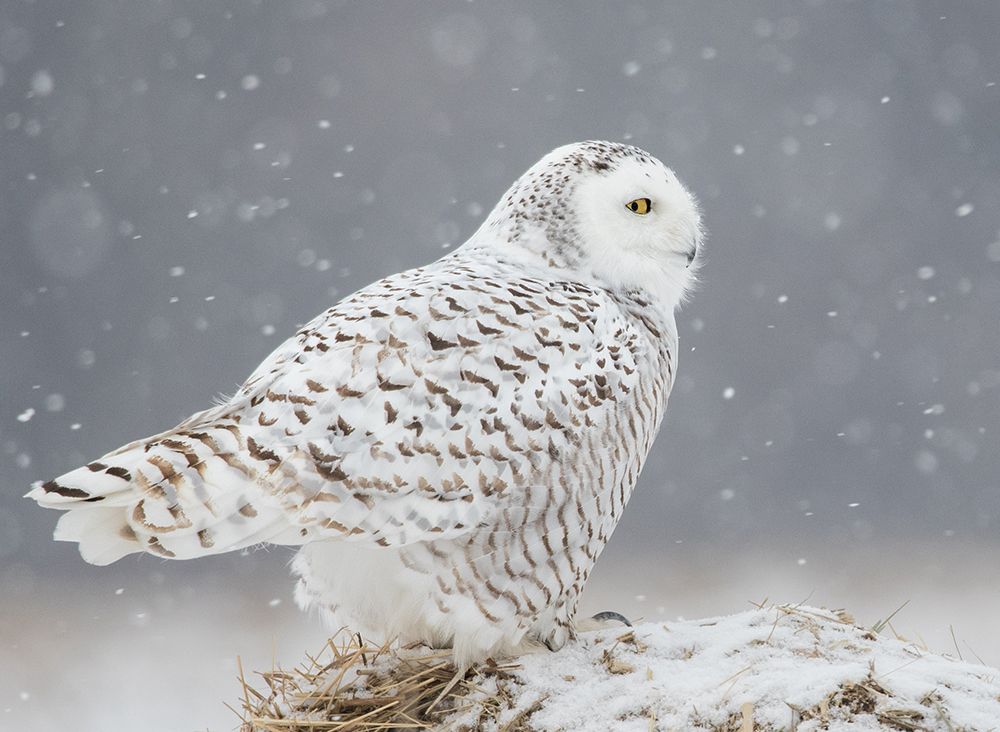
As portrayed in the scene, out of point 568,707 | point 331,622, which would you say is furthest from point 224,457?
point 568,707

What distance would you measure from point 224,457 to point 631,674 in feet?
3.12

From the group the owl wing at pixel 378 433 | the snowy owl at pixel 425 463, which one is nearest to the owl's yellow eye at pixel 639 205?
the snowy owl at pixel 425 463

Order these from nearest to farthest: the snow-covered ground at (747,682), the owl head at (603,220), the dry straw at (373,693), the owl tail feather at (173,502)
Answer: the snow-covered ground at (747,682)
the owl tail feather at (173,502)
the dry straw at (373,693)
the owl head at (603,220)

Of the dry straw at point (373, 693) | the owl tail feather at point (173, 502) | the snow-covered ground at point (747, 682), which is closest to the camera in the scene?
the snow-covered ground at point (747, 682)

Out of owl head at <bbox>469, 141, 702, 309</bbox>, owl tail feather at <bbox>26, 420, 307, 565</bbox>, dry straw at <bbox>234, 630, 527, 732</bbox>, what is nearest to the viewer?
owl tail feather at <bbox>26, 420, 307, 565</bbox>

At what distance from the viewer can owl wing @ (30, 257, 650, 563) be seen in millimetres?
1995

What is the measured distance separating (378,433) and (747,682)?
34.2 inches

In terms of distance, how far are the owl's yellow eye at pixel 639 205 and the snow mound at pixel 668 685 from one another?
1.02 m

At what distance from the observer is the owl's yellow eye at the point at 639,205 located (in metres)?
2.63

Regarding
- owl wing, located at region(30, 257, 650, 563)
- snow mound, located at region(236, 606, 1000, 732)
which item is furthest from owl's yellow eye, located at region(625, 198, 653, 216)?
snow mound, located at region(236, 606, 1000, 732)

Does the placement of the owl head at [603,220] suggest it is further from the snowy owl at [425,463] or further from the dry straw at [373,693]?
the dry straw at [373,693]

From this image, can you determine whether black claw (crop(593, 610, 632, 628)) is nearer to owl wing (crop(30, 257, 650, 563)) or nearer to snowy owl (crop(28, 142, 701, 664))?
snowy owl (crop(28, 142, 701, 664))

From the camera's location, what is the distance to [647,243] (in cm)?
266

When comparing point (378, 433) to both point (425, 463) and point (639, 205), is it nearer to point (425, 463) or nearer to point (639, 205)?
point (425, 463)
